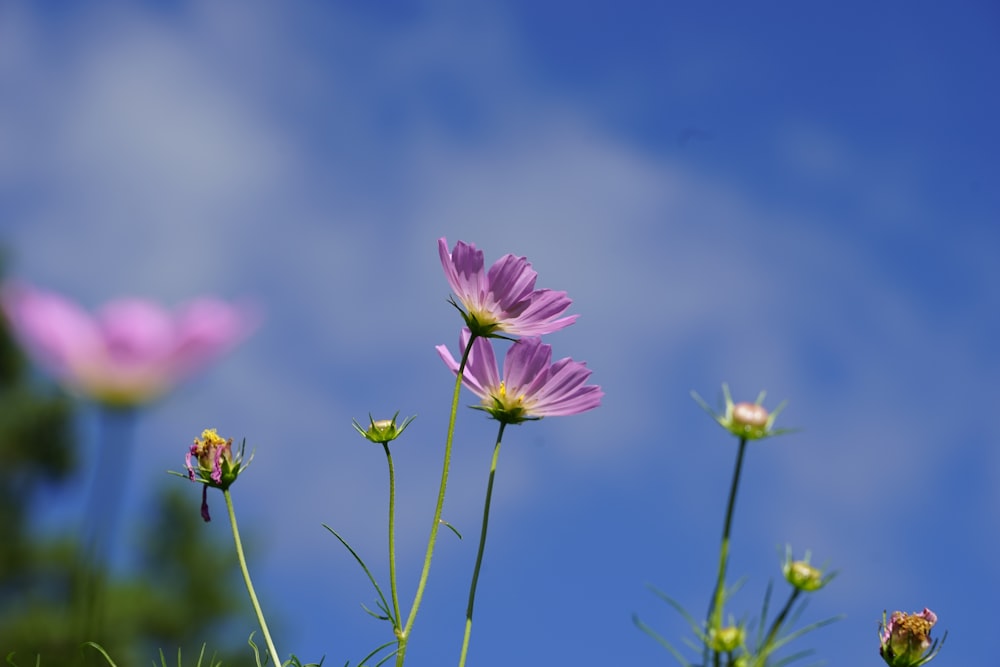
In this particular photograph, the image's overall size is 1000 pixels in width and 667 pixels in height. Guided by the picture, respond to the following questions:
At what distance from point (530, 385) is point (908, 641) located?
330 mm

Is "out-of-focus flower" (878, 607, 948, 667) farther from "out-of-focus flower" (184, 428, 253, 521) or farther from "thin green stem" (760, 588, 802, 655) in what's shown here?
"out-of-focus flower" (184, 428, 253, 521)

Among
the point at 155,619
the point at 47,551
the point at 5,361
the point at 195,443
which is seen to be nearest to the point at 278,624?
the point at 155,619

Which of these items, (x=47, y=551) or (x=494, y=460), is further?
(x=47, y=551)

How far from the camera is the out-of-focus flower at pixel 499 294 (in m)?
0.84

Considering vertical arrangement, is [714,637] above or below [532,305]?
below

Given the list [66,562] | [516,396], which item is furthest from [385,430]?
[66,562]

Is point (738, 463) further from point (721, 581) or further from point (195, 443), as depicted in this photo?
point (195, 443)

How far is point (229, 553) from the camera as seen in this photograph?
11.9 metres

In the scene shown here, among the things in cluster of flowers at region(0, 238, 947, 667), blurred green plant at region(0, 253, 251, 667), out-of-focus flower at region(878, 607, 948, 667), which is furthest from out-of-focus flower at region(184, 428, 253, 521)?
blurred green plant at region(0, 253, 251, 667)

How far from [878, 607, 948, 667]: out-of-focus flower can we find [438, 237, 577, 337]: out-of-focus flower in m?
0.32

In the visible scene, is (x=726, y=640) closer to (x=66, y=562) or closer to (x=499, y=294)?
(x=499, y=294)

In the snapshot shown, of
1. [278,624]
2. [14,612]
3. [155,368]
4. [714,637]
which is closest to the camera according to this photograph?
[155,368]

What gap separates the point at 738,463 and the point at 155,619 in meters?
10.9

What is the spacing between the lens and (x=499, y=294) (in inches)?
33.3
